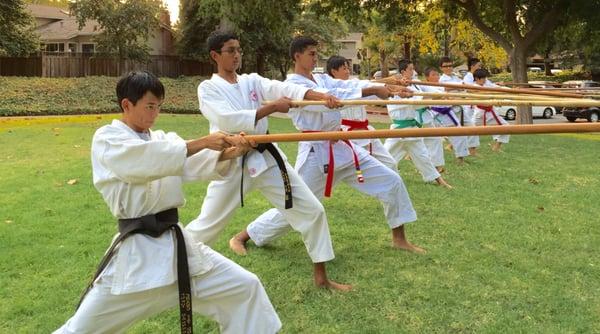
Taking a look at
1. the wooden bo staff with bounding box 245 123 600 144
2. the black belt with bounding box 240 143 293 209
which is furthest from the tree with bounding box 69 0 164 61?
the wooden bo staff with bounding box 245 123 600 144

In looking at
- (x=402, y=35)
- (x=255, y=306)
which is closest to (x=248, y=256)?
(x=255, y=306)

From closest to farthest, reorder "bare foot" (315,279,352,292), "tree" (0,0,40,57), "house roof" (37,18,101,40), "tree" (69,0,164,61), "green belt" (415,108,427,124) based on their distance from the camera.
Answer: "bare foot" (315,279,352,292) < "green belt" (415,108,427,124) < "tree" (0,0,40,57) < "tree" (69,0,164,61) < "house roof" (37,18,101,40)

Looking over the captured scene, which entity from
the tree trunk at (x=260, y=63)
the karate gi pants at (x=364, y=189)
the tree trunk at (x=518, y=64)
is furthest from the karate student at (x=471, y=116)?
the tree trunk at (x=260, y=63)

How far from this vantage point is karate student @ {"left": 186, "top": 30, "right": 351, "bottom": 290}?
398 centimetres

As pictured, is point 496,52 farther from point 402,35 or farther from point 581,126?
point 581,126

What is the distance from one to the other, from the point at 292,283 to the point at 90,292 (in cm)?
190

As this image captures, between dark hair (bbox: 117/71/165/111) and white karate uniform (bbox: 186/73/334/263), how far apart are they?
117 cm

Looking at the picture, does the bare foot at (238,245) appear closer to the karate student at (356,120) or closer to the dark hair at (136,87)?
the karate student at (356,120)

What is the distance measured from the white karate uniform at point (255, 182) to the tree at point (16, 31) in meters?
23.7

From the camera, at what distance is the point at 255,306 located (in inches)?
109

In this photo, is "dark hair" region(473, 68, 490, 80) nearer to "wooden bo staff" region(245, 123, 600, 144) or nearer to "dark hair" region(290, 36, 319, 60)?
"dark hair" region(290, 36, 319, 60)

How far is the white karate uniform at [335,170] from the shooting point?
4.80m

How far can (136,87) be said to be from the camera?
2596mm

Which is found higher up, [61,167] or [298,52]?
[298,52]
